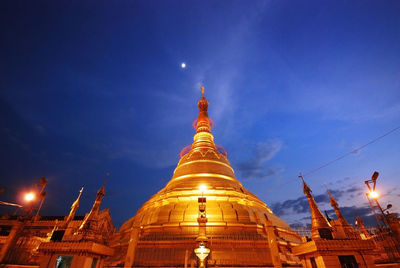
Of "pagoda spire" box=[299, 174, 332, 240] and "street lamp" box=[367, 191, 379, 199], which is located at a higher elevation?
"street lamp" box=[367, 191, 379, 199]

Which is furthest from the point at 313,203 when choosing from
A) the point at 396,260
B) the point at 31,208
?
the point at 31,208

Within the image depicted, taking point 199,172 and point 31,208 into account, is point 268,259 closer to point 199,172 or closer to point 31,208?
point 199,172

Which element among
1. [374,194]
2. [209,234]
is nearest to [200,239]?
[209,234]

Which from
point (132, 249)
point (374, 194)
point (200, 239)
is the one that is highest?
point (374, 194)

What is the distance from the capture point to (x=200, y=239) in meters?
10.3

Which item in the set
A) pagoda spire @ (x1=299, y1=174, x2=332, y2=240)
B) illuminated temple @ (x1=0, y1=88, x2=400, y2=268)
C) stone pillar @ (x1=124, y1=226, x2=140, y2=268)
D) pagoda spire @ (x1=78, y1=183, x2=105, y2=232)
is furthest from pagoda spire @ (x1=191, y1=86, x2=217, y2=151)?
pagoda spire @ (x1=299, y1=174, x2=332, y2=240)

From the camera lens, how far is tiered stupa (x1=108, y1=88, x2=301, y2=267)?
1445 centimetres

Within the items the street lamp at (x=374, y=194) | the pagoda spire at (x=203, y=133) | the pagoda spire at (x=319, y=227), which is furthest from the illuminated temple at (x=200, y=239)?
the pagoda spire at (x=203, y=133)

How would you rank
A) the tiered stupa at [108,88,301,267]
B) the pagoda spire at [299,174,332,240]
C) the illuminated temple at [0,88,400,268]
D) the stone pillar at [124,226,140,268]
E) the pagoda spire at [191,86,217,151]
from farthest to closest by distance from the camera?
the pagoda spire at [191,86,217,151] → the tiered stupa at [108,88,301,267] → the stone pillar at [124,226,140,268] → the pagoda spire at [299,174,332,240] → the illuminated temple at [0,88,400,268]

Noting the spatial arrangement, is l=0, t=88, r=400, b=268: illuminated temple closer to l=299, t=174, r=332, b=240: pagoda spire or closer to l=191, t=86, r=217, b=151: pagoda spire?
l=299, t=174, r=332, b=240: pagoda spire

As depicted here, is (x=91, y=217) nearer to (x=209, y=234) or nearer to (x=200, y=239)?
(x=200, y=239)

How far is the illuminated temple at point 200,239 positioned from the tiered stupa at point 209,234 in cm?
6

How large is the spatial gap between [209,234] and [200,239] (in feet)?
22.5

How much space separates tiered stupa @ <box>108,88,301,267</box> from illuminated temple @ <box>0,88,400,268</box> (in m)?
0.06
